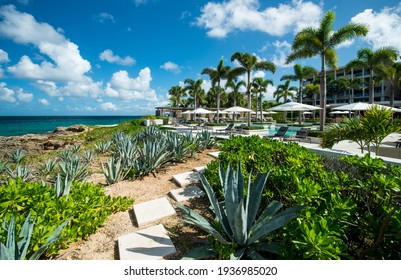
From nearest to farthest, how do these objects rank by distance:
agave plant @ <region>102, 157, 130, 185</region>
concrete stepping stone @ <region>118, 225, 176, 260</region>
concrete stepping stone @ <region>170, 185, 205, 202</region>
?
concrete stepping stone @ <region>118, 225, 176, 260</region> < concrete stepping stone @ <region>170, 185, 205, 202</region> < agave plant @ <region>102, 157, 130, 185</region>

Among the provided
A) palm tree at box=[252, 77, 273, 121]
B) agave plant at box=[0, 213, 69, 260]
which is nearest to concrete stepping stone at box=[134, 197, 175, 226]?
agave plant at box=[0, 213, 69, 260]

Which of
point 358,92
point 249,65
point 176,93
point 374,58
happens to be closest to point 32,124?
point 176,93

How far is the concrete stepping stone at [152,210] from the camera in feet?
10.3

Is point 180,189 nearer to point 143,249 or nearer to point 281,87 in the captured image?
point 143,249

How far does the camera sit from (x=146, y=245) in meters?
2.48

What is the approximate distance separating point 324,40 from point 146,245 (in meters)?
18.7

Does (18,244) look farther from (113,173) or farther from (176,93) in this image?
(176,93)

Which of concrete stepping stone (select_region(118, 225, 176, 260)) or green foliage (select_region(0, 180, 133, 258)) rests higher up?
green foliage (select_region(0, 180, 133, 258))

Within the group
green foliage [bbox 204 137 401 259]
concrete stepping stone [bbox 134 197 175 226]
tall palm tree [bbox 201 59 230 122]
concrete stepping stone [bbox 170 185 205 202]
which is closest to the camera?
green foliage [bbox 204 137 401 259]

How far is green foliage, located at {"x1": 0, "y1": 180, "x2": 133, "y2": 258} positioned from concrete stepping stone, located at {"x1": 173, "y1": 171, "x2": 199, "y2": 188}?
1672 mm

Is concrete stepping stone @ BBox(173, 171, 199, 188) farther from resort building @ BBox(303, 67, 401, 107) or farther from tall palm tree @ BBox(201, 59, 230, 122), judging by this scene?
resort building @ BBox(303, 67, 401, 107)

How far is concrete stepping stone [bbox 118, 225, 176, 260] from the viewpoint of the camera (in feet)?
7.56
